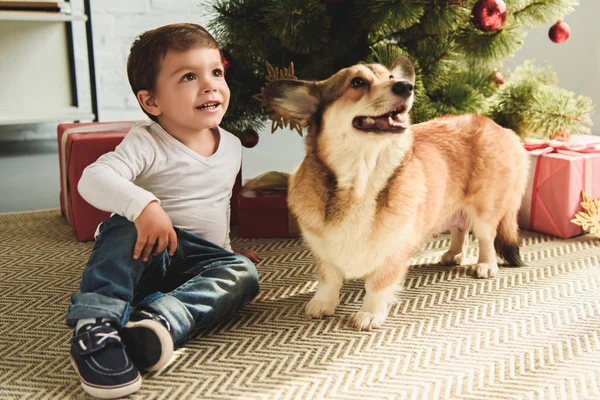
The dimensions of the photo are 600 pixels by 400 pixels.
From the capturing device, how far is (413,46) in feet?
5.70

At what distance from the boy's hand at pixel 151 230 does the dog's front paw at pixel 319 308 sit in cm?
32

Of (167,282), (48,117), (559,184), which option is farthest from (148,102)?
(48,117)

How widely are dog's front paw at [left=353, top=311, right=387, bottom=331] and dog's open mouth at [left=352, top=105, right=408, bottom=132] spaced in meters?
0.36

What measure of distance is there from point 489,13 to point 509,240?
57cm

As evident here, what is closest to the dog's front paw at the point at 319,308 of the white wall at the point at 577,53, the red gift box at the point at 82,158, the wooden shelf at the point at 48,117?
the red gift box at the point at 82,158

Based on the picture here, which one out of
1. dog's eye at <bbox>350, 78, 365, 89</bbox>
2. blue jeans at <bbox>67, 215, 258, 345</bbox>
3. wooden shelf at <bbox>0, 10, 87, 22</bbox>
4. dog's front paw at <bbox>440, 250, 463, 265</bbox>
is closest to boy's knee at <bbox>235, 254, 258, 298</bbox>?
blue jeans at <bbox>67, 215, 258, 345</bbox>

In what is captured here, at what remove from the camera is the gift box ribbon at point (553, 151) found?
1.76m

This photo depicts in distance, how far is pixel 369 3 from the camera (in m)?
1.58

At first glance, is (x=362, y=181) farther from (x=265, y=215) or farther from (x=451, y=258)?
(x=265, y=215)

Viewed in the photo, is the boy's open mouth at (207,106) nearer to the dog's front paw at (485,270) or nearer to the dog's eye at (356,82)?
the dog's eye at (356,82)

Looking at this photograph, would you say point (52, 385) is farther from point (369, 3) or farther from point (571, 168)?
point (571, 168)

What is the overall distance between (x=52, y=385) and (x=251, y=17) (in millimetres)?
1086

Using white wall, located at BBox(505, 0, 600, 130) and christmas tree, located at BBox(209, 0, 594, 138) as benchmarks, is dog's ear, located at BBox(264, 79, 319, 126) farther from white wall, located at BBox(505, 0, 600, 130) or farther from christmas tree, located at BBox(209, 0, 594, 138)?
white wall, located at BBox(505, 0, 600, 130)

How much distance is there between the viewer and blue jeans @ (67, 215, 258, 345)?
1.05m
